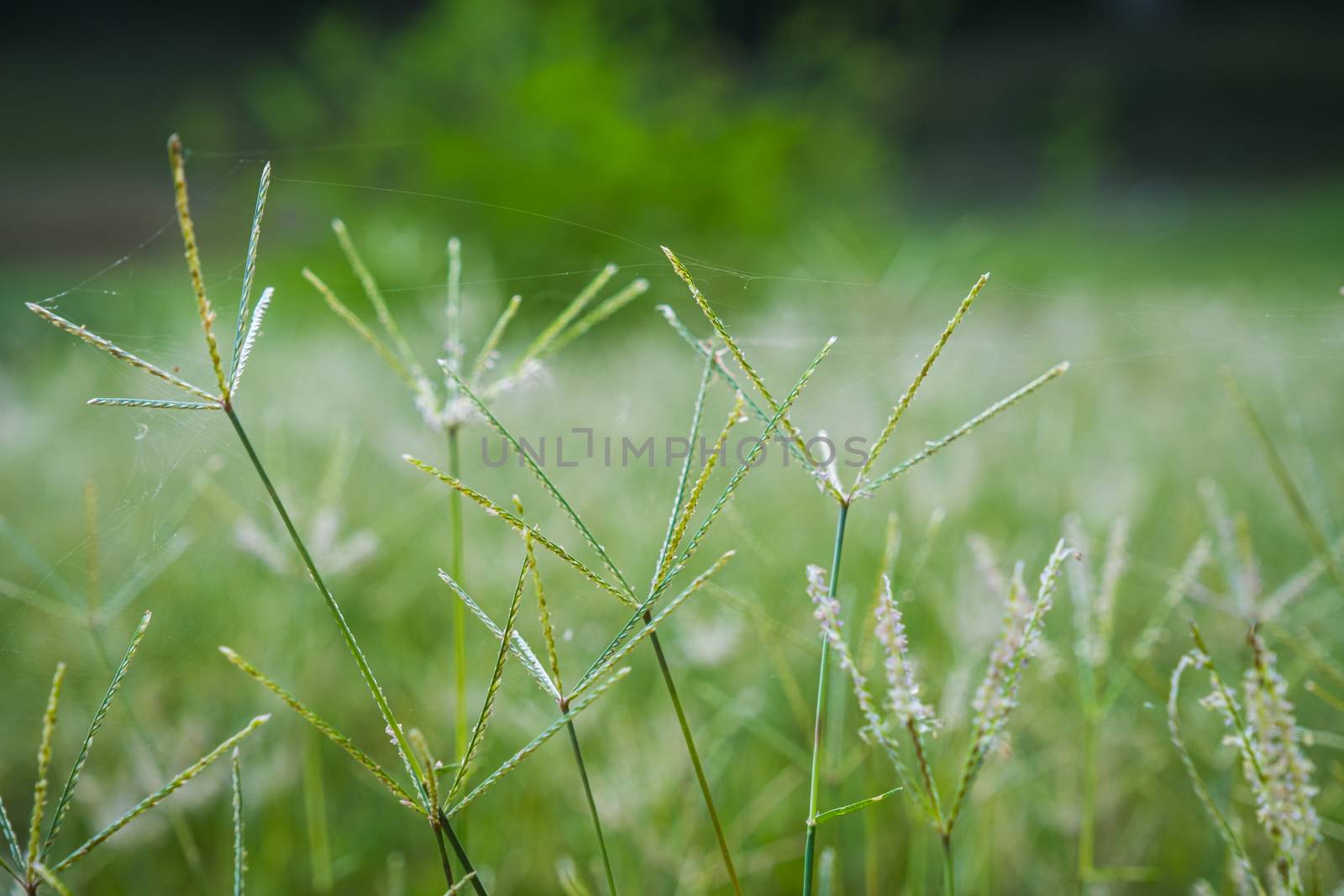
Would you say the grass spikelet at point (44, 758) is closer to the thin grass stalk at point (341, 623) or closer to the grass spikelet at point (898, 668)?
the thin grass stalk at point (341, 623)

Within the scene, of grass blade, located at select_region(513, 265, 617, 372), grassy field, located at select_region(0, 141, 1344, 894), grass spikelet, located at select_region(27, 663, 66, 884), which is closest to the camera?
grass spikelet, located at select_region(27, 663, 66, 884)

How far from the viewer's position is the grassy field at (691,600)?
58 centimetres

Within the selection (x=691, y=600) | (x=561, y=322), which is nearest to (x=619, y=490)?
(x=691, y=600)

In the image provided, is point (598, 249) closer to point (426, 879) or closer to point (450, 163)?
point (450, 163)

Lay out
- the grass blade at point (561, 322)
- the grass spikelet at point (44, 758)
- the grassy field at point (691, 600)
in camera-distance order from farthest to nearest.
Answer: the grassy field at point (691, 600) < the grass blade at point (561, 322) < the grass spikelet at point (44, 758)

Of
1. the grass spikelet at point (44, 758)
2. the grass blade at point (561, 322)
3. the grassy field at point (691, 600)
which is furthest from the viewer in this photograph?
the grassy field at point (691, 600)

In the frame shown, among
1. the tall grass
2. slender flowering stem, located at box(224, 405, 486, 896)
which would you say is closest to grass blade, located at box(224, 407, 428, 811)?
slender flowering stem, located at box(224, 405, 486, 896)

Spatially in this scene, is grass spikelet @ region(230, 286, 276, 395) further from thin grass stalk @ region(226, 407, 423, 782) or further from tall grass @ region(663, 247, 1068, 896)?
tall grass @ region(663, 247, 1068, 896)

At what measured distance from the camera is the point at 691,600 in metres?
0.89

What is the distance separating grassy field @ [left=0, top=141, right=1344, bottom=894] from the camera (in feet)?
1.91

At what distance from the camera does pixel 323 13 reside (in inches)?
116

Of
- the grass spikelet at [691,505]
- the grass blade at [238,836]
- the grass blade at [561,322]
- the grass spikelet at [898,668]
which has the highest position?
the grass blade at [561,322]

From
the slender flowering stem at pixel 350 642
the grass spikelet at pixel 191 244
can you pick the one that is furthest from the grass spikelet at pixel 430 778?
the grass spikelet at pixel 191 244

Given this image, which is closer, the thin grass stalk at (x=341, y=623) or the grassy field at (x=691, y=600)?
the thin grass stalk at (x=341, y=623)
